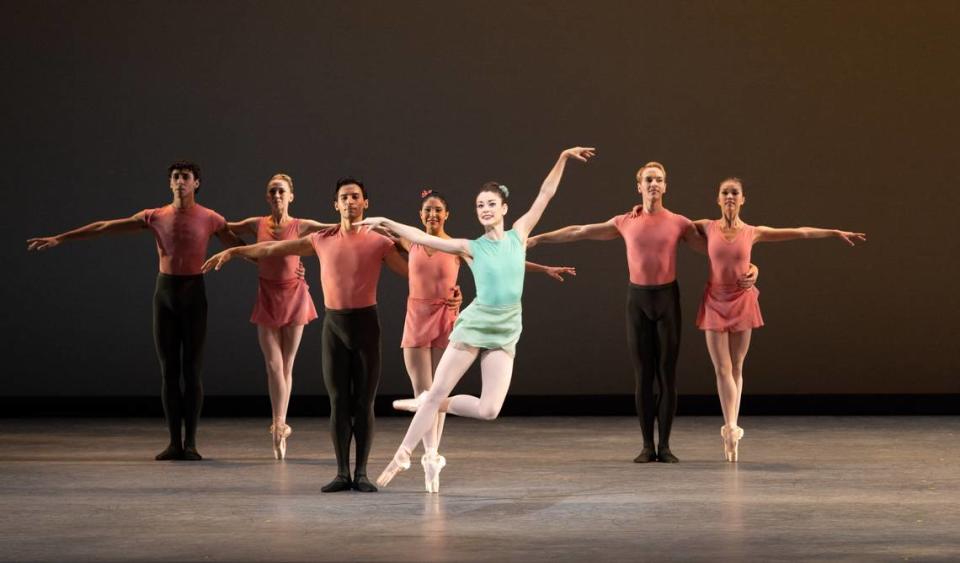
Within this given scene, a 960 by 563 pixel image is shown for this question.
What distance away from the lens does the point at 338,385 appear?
5867mm

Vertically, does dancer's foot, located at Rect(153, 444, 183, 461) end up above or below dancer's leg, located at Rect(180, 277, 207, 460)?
below

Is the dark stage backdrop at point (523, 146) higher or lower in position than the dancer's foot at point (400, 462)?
higher

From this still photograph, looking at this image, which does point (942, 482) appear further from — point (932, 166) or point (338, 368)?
point (932, 166)

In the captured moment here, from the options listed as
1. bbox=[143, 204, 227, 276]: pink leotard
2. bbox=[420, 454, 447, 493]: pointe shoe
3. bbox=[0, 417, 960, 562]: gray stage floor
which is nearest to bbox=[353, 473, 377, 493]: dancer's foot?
bbox=[0, 417, 960, 562]: gray stage floor

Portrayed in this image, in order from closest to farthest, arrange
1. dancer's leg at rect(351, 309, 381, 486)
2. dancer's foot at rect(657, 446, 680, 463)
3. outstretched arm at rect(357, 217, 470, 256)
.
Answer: outstretched arm at rect(357, 217, 470, 256) < dancer's leg at rect(351, 309, 381, 486) < dancer's foot at rect(657, 446, 680, 463)

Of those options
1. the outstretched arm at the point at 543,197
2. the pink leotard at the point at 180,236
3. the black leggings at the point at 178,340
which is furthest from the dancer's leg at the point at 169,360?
the outstretched arm at the point at 543,197

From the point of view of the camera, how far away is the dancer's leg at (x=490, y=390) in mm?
5656

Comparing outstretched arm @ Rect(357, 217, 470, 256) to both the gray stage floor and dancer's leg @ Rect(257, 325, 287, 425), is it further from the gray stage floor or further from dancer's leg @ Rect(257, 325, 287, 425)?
dancer's leg @ Rect(257, 325, 287, 425)

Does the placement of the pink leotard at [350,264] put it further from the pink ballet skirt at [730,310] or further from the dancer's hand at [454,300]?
the pink ballet skirt at [730,310]

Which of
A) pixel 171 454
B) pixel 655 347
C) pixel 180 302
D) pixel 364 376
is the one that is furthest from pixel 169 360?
pixel 655 347

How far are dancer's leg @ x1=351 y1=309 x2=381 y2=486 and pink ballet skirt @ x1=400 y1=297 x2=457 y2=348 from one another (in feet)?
1.89

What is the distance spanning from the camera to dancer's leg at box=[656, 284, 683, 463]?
6902mm

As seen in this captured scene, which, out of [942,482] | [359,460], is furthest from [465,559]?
[942,482]

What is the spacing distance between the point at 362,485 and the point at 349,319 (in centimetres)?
67
